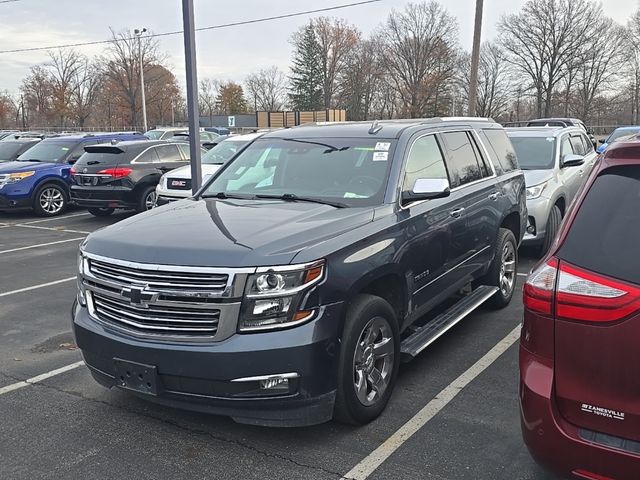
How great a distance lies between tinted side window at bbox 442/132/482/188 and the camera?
5215 mm

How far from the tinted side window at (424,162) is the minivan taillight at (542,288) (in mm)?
1915

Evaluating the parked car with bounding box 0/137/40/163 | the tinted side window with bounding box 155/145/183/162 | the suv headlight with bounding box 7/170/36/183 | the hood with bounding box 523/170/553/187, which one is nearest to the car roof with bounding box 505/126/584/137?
the hood with bounding box 523/170/553/187

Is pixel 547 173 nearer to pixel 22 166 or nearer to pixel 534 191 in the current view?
pixel 534 191

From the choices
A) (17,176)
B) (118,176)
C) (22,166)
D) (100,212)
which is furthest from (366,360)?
(22,166)

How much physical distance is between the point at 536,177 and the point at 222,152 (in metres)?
6.71

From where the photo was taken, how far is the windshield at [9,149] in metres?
16.8

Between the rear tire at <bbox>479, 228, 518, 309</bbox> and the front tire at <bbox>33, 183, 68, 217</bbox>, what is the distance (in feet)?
37.5

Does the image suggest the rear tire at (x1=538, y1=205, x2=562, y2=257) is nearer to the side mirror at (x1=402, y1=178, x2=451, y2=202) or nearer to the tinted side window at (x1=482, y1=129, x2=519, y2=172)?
the tinted side window at (x1=482, y1=129, x2=519, y2=172)

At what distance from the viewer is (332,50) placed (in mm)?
75938

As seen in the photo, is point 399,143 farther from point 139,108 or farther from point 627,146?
point 139,108

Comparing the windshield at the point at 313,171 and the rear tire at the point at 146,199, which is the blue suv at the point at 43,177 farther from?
the windshield at the point at 313,171

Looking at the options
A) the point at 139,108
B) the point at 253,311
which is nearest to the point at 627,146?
the point at 253,311

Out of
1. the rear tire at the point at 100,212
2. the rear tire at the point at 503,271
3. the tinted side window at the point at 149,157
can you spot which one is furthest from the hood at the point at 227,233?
the rear tire at the point at 100,212

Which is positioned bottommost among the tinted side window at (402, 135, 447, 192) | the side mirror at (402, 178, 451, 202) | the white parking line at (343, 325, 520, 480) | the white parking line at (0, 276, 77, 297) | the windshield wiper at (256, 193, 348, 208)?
the white parking line at (343, 325, 520, 480)
